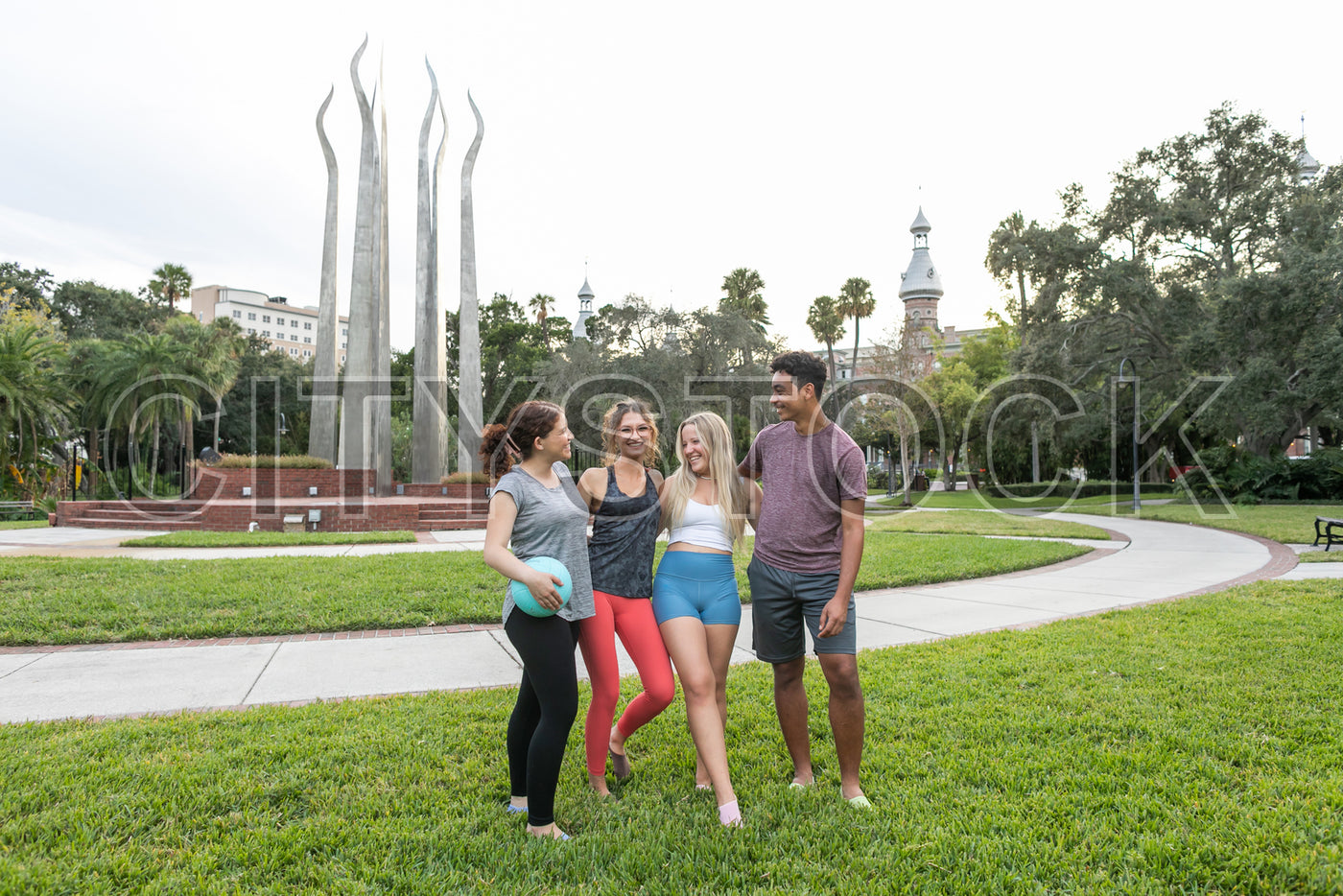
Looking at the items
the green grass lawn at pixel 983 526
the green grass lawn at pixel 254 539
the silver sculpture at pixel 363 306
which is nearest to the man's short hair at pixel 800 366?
the green grass lawn at pixel 254 539

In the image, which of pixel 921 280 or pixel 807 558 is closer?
pixel 807 558

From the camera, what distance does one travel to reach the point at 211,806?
3178 mm

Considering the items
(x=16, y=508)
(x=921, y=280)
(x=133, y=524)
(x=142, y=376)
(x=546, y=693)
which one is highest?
(x=921, y=280)

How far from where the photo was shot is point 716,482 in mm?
3504

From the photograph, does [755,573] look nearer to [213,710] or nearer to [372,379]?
[213,710]

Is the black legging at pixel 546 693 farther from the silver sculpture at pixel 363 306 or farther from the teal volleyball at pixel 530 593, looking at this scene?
the silver sculpture at pixel 363 306

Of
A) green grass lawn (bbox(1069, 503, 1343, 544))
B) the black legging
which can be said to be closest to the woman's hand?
the black legging

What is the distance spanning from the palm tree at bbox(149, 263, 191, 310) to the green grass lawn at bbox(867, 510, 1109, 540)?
4743cm

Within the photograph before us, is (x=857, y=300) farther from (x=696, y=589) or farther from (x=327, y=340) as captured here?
(x=696, y=589)

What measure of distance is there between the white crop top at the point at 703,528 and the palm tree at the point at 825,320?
42826 millimetres

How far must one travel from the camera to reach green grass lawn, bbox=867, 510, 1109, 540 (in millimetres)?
16603

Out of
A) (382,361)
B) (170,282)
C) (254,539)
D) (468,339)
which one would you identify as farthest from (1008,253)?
(170,282)

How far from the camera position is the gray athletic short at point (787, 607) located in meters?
3.27

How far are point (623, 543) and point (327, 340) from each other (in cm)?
2397
